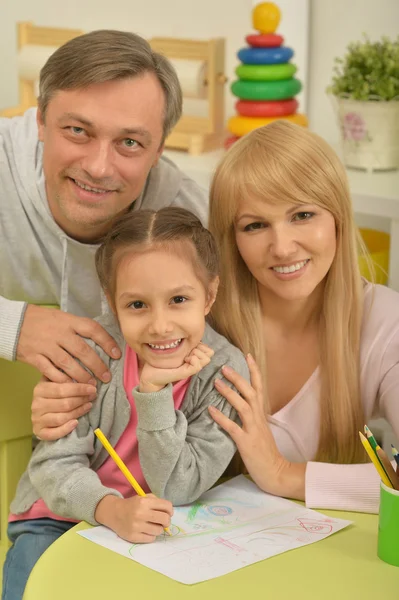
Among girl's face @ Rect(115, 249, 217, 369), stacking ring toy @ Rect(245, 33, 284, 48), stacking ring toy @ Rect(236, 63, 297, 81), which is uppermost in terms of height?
stacking ring toy @ Rect(245, 33, 284, 48)

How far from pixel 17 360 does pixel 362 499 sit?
60cm

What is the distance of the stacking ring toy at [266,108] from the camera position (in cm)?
223

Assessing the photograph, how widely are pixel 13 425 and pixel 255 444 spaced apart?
441 mm

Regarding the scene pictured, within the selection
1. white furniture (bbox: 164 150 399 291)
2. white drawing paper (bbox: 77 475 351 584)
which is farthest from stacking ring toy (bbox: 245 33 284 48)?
white drawing paper (bbox: 77 475 351 584)

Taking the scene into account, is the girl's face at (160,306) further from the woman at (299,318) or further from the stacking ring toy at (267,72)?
the stacking ring toy at (267,72)

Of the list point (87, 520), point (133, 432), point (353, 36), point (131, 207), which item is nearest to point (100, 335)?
point (133, 432)

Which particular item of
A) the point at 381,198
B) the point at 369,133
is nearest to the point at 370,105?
the point at 369,133

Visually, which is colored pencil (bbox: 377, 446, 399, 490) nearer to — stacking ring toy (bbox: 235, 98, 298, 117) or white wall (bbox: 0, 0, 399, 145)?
stacking ring toy (bbox: 235, 98, 298, 117)

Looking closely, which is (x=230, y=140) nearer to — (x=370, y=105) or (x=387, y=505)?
(x=370, y=105)

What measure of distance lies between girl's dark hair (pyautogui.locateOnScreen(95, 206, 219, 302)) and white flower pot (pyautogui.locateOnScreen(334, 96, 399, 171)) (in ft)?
2.91

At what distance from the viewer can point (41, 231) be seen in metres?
1.74

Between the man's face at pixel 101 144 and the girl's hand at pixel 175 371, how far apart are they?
0.43 m

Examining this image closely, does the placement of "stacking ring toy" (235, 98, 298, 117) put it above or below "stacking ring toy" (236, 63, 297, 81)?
below

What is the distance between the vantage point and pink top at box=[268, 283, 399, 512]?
1.33 meters
